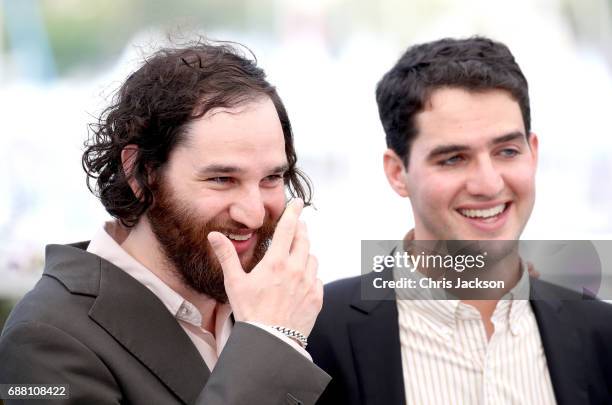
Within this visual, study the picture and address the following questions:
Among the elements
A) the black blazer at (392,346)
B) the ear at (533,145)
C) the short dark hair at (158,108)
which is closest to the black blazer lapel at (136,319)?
the short dark hair at (158,108)

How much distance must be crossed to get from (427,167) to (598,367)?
0.81 metres

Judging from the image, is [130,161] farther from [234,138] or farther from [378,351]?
[378,351]

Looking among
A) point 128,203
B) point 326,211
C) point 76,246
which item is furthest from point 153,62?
point 326,211

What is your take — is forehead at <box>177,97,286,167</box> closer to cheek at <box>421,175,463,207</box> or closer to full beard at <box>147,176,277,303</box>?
full beard at <box>147,176,277,303</box>

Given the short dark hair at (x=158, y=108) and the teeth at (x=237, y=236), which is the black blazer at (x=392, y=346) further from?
the short dark hair at (x=158, y=108)

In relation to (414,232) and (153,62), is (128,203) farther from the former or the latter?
(414,232)

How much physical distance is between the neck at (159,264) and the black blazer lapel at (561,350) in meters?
1.02

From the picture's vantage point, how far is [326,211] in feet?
14.1

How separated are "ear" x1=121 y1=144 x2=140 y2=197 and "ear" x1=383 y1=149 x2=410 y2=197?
34.8 inches

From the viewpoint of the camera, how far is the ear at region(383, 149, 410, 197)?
8.57ft

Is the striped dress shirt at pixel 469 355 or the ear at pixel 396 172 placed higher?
the ear at pixel 396 172

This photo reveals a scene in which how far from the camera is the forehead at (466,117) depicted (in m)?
2.41

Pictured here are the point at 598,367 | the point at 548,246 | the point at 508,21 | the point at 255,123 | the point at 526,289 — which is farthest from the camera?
the point at 508,21

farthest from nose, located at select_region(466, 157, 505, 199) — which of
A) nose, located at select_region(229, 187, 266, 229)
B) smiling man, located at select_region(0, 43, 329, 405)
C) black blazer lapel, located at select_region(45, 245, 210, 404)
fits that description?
black blazer lapel, located at select_region(45, 245, 210, 404)
